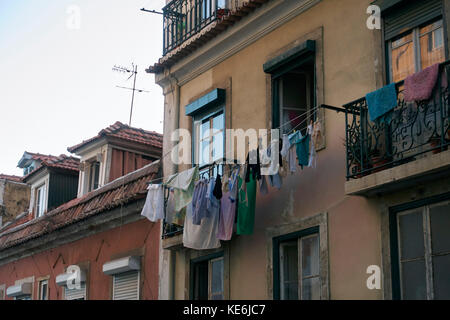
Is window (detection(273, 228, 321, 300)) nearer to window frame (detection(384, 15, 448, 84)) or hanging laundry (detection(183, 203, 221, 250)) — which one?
hanging laundry (detection(183, 203, 221, 250))

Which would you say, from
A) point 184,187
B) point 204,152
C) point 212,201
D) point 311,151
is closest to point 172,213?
point 184,187

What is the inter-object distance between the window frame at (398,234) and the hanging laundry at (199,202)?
3.48 m

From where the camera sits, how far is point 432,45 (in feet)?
36.9

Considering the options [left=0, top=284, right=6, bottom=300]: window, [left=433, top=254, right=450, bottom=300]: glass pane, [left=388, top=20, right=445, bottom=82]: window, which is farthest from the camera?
[left=0, top=284, right=6, bottom=300]: window

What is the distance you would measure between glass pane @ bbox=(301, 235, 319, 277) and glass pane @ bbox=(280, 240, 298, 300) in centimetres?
31

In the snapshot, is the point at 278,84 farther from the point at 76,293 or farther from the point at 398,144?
the point at 76,293

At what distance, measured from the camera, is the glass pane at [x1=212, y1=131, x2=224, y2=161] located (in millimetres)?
14930

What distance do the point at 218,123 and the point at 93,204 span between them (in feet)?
14.8

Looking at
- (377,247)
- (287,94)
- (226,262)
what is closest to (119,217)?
(226,262)

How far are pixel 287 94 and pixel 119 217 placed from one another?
5.14 metres

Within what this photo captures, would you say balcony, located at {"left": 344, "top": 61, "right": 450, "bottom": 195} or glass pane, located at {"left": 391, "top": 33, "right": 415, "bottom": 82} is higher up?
glass pane, located at {"left": 391, "top": 33, "right": 415, "bottom": 82}

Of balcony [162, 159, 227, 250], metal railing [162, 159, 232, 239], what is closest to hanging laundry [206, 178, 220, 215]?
metal railing [162, 159, 232, 239]

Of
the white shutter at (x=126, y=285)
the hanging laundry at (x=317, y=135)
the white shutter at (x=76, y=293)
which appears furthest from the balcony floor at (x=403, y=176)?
the white shutter at (x=76, y=293)

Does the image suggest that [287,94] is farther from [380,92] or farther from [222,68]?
[380,92]
